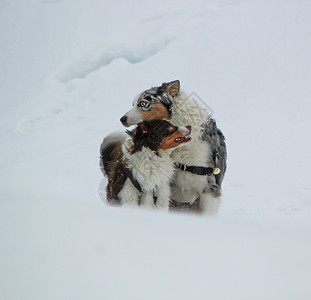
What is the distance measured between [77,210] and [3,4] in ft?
40.8

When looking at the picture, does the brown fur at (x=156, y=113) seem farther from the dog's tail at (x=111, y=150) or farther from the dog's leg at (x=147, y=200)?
the dog's leg at (x=147, y=200)

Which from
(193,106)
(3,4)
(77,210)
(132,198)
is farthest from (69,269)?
(3,4)

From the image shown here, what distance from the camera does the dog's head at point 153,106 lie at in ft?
13.3

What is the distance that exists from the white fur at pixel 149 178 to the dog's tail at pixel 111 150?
1.13 ft

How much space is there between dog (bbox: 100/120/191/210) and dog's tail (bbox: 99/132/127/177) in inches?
11.1

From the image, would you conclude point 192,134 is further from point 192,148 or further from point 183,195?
point 183,195

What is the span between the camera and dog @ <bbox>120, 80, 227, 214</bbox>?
4.08 metres

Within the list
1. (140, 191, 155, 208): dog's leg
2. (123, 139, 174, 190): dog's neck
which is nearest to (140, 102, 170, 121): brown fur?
(123, 139, 174, 190): dog's neck

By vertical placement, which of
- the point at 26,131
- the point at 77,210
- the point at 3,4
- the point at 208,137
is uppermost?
the point at 3,4

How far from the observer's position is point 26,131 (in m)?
10.1

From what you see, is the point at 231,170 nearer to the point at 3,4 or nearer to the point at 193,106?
the point at 193,106

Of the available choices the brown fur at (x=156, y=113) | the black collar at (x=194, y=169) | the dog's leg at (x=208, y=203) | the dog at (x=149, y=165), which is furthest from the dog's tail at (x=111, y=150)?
the dog's leg at (x=208, y=203)

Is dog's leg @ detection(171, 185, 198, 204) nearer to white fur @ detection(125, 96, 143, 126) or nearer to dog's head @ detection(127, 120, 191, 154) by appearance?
dog's head @ detection(127, 120, 191, 154)

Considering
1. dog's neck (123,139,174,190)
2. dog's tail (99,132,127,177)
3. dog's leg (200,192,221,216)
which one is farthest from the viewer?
dog's tail (99,132,127,177)
